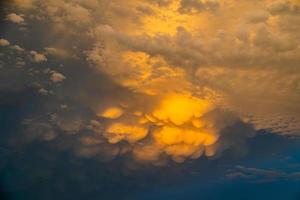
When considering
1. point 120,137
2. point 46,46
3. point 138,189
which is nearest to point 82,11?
point 46,46

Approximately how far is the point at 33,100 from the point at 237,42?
38.9 ft

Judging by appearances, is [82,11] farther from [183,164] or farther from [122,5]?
[183,164]

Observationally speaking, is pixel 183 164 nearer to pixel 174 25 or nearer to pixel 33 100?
pixel 33 100

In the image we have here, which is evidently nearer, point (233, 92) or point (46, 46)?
point (46, 46)

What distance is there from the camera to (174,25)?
1249 centimetres

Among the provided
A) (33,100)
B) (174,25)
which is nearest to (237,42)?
(174,25)

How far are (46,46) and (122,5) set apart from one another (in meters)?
4.47

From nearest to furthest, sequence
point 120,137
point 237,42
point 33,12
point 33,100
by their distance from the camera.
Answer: point 33,12 → point 237,42 → point 33,100 → point 120,137

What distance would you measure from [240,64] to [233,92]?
283 cm

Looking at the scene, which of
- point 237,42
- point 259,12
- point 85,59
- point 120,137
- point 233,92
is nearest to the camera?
point 259,12

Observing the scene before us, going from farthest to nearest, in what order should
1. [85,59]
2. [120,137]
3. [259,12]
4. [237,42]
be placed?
[120,137], [85,59], [237,42], [259,12]

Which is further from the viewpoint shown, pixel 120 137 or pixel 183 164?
pixel 183 164

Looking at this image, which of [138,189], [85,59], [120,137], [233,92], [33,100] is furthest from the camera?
[138,189]

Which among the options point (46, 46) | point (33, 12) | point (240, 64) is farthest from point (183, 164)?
point (33, 12)
